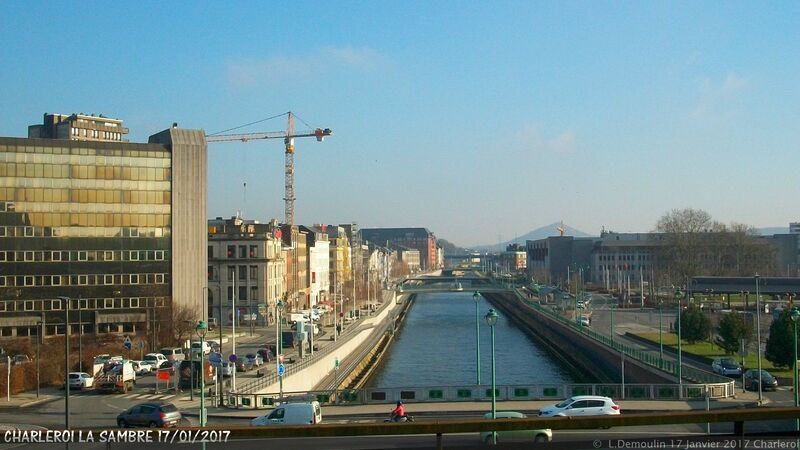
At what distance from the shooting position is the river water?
4810 centimetres

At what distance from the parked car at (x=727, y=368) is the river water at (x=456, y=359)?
9786mm

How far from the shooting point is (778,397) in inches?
1226

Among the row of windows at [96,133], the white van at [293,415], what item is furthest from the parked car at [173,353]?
the row of windows at [96,133]

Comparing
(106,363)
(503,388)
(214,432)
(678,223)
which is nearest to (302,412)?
→ (503,388)

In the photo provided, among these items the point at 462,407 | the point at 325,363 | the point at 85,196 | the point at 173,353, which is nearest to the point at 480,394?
the point at 462,407

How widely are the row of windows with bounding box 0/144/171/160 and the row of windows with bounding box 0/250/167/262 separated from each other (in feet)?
19.9

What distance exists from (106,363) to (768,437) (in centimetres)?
3802

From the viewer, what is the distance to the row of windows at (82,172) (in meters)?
53.7

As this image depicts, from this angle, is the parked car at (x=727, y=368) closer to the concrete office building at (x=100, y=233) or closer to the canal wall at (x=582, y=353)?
the canal wall at (x=582, y=353)

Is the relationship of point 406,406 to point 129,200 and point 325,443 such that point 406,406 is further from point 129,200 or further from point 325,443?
point 129,200

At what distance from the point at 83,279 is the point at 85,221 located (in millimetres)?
3829

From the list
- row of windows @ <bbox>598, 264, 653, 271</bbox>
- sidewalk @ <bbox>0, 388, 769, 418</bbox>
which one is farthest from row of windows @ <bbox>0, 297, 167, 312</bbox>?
row of windows @ <bbox>598, 264, 653, 271</bbox>

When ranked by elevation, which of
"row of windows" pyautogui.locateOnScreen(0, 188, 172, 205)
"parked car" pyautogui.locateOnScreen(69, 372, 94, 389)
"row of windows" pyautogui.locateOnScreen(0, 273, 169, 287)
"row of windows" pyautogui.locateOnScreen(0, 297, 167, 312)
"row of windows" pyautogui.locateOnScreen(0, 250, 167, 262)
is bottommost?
"parked car" pyautogui.locateOnScreen(69, 372, 94, 389)

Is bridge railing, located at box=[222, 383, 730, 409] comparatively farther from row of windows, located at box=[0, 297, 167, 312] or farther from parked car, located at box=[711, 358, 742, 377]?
row of windows, located at box=[0, 297, 167, 312]
